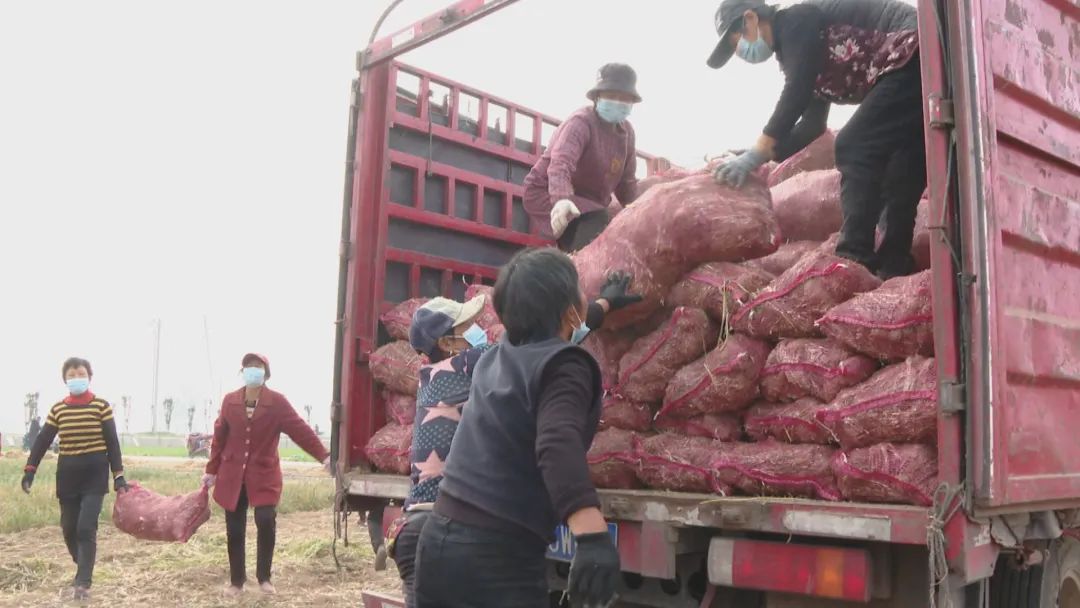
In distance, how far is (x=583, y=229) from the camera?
4.66 m

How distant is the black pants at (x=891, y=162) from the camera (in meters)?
3.31

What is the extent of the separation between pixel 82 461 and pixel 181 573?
3.90 feet

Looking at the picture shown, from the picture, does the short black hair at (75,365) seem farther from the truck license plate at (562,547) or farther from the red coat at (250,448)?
the truck license plate at (562,547)

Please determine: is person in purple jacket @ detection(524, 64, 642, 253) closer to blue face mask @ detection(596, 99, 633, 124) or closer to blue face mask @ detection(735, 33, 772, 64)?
blue face mask @ detection(596, 99, 633, 124)

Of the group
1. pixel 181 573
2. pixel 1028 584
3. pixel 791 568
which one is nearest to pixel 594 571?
pixel 791 568

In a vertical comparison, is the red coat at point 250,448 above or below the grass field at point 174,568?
above

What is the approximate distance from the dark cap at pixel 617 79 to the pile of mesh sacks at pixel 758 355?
1258 mm

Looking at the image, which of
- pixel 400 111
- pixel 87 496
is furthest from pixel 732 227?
pixel 87 496

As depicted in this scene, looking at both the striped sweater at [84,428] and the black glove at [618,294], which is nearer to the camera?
the black glove at [618,294]

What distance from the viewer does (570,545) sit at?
308 centimetres

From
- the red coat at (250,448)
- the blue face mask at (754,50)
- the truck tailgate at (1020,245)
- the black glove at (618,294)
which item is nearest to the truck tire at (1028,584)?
the truck tailgate at (1020,245)

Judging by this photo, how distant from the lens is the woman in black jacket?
7.13 ft

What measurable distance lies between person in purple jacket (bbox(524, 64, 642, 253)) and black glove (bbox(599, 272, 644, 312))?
1179 mm

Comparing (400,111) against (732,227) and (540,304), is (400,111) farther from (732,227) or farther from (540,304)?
(540,304)
